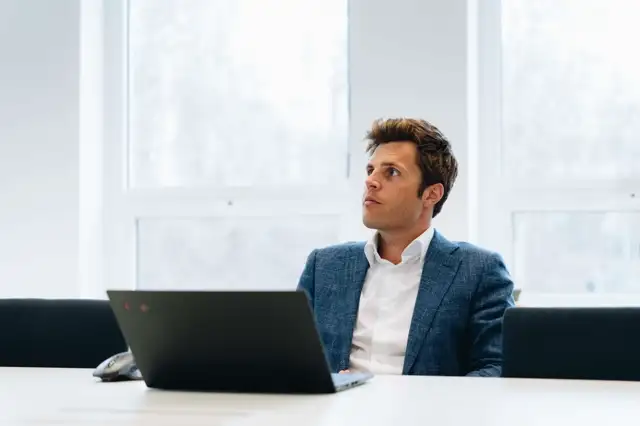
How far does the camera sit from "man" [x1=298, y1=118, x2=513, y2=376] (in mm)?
2537

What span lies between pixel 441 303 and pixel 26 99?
2.38 meters

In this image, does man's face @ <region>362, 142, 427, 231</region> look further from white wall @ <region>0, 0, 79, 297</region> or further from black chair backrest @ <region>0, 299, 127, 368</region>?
white wall @ <region>0, 0, 79, 297</region>

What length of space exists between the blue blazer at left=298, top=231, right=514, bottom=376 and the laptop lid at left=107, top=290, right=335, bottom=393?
744 mm

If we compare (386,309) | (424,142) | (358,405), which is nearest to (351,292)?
(386,309)

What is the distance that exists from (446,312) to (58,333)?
1.01 metres

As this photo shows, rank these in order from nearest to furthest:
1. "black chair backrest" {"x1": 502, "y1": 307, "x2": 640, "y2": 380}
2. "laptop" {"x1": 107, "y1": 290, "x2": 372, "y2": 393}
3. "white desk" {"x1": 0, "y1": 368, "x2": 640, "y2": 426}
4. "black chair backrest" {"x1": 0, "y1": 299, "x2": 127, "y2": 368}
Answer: "white desk" {"x1": 0, "y1": 368, "x2": 640, "y2": 426} → "laptop" {"x1": 107, "y1": 290, "x2": 372, "y2": 393} → "black chair backrest" {"x1": 502, "y1": 307, "x2": 640, "y2": 380} → "black chair backrest" {"x1": 0, "y1": 299, "x2": 127, "y2": 368}

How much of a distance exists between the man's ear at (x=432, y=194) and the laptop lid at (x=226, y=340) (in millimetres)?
1267

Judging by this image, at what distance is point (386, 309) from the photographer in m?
2.65

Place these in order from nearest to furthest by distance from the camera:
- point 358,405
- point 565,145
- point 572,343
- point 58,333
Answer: point 358,405
point 572,343
point 58,333
point 565,145

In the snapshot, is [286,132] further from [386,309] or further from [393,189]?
[386,309]

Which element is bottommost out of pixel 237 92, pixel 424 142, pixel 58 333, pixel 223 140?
pixel 58 333

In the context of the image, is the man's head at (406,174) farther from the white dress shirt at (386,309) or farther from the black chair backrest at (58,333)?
the black chair backrest at (58,333)

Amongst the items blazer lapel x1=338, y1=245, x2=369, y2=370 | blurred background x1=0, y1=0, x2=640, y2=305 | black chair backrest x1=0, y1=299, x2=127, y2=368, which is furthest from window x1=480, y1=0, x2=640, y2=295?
black chair backrest x1=0, y1=299, x2=127, y2=368

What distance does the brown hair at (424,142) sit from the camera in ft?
9.36
